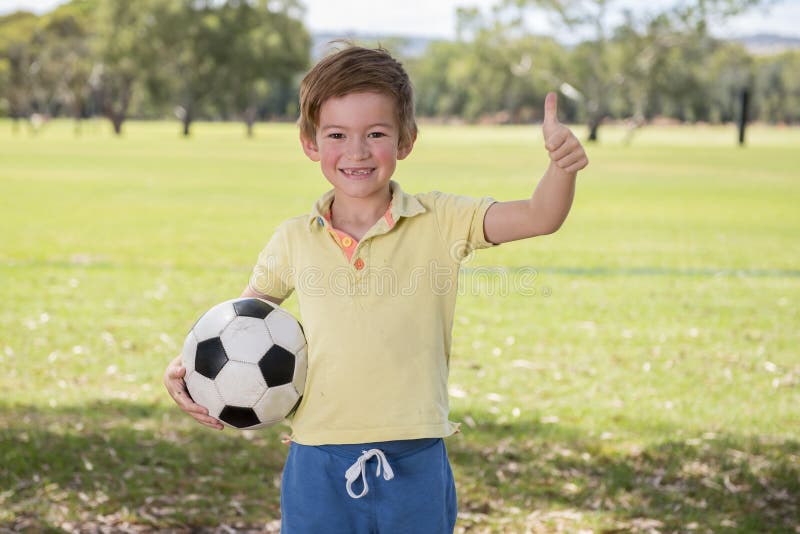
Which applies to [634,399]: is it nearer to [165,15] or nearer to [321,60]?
[321,60]

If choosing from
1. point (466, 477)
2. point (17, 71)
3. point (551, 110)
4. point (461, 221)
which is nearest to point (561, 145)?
point (551, 110)

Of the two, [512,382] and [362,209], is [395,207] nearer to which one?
[362,209]

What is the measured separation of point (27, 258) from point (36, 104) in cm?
9022

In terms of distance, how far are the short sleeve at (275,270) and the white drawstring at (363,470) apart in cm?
61

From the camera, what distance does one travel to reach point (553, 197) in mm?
2490

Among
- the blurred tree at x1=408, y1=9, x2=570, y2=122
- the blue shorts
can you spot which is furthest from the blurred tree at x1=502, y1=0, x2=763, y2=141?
the blue shorts

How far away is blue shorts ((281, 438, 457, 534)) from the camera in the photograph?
2.49 m

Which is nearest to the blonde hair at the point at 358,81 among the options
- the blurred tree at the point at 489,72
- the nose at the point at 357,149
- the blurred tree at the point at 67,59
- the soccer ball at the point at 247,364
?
the nose at the point at 357,149

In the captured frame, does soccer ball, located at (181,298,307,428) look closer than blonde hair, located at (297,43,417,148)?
No

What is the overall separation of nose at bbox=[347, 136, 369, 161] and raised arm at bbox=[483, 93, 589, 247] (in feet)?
1.26

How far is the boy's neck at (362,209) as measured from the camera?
2.68 metres

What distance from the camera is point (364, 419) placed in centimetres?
252

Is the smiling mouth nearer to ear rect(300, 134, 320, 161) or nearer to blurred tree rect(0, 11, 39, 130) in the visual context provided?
ear rect(300, 134, 320, 161)

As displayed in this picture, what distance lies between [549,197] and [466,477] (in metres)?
2.51
